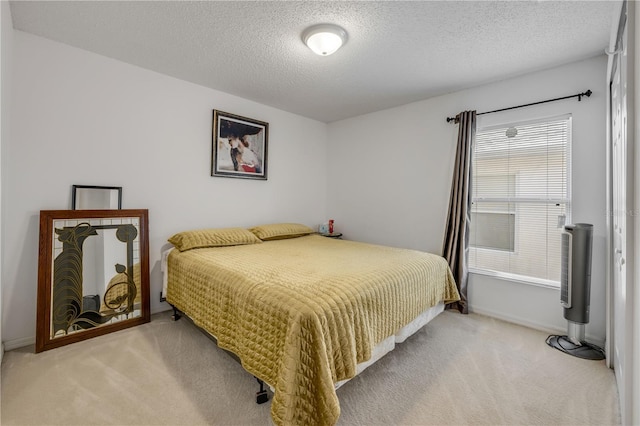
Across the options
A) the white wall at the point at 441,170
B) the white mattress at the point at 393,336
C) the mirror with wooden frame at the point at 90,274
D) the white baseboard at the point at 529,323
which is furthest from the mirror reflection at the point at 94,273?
the white baseboard at the point at 529,323

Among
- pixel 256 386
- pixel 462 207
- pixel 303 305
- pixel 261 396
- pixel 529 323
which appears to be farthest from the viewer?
pixel 462 207

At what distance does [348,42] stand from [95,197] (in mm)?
2583

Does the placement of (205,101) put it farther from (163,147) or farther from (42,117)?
(42,117)

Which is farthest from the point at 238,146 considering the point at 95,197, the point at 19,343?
the point at 19,343

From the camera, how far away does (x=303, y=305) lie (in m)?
1.37

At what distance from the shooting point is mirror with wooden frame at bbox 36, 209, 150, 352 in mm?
2148

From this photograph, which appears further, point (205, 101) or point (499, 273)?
point (205, 101)

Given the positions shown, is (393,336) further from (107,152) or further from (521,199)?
(107,152)

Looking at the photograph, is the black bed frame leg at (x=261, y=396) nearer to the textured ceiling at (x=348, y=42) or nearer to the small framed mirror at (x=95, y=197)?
the small framed mirror at (x=95, y=197)

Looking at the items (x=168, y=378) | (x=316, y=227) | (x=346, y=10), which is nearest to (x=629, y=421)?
(x=168, y=378)

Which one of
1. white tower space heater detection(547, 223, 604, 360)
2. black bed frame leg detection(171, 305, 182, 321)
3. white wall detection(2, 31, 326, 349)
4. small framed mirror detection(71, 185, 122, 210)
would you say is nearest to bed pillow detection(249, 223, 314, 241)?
white wall detection(2, 31, 326, 349)

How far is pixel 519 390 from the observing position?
5.70ft

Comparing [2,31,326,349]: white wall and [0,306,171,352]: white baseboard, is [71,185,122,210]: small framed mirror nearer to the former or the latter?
[2,31,326,349]: white wall

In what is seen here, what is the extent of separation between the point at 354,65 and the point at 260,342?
2.45m
